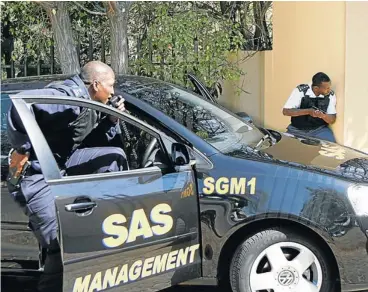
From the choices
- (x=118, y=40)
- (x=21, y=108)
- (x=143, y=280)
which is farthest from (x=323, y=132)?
(x=21, y=108)

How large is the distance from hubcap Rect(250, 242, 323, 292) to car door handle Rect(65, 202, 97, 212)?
1046 millimetres

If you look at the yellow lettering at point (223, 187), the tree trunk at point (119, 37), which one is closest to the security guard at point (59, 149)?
the yellow lettering at point (223, 187)

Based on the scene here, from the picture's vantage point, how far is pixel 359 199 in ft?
11.3

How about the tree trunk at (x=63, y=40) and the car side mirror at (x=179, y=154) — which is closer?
the car side mirror at (x=179, y=154)

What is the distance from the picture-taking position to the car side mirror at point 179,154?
135 inches

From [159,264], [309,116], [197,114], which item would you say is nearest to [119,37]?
[309,116]

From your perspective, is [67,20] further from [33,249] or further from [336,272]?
[336,272]

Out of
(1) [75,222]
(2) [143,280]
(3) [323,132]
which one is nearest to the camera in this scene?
(1) [75,222]

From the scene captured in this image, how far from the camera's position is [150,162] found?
3.53 meters

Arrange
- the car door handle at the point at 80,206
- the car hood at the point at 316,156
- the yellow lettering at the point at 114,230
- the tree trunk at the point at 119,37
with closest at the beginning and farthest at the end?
1. the car door handle at the point at 80,206
2. the yellow lettering at the point at 114,230
3. the car hood at the point at 316,156
4. the tree trunk at the point at 119,37

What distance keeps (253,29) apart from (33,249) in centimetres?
730

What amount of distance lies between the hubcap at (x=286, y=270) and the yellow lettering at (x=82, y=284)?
987mm

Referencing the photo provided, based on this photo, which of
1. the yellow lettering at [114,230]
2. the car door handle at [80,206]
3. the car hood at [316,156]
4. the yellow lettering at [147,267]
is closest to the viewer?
the car door handle at [80,206]

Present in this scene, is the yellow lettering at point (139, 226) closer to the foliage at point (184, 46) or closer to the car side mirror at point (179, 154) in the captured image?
the car side mirror at point (179, 154)
